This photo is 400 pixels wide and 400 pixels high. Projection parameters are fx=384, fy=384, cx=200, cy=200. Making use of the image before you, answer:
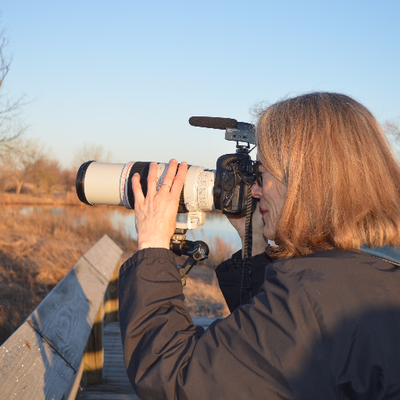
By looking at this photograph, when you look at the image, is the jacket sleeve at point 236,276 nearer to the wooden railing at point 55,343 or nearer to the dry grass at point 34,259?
the wooden railing at point 55,343

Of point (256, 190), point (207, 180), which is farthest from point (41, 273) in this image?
point (256, 190)

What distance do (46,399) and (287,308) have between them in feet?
2.49

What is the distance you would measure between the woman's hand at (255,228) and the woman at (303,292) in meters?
0.45

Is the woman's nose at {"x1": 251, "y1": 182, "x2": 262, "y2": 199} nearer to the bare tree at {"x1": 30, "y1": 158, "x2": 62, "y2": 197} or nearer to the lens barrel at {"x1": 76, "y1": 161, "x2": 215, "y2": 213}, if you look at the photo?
the lens barrel at {"x1": 76, "y1": 161, "x2": 215, "y2": 213}

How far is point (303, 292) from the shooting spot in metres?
0.78

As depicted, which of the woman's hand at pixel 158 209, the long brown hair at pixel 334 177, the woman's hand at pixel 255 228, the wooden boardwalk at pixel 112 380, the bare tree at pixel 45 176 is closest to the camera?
the long brown hair at pixel 334 177

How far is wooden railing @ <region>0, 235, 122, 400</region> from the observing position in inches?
40.3

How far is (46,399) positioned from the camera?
108 centimetres

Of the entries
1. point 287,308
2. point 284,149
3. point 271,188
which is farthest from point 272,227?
point 287,308

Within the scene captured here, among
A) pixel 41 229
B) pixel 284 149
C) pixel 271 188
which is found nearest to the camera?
pixel 284 149

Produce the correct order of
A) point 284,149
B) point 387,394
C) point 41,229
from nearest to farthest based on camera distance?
point 387,394 → point 284,149 → point 41,229

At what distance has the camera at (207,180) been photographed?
146cm

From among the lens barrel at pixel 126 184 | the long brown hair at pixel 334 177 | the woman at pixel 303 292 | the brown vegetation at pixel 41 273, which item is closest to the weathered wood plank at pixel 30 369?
the woman at pixel 303 292

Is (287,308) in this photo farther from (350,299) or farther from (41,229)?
(41,229)
